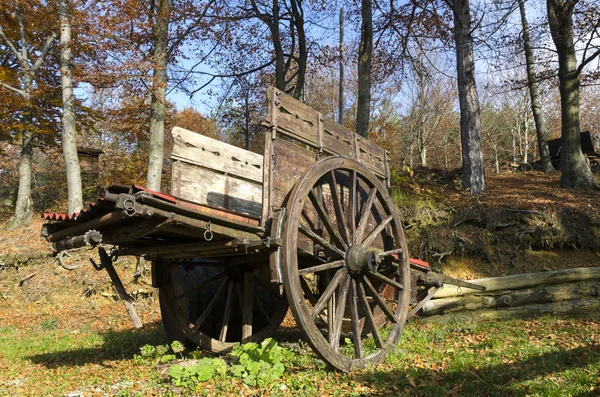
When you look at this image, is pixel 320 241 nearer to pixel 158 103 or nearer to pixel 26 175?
pixel 158 103

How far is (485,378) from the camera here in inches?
162

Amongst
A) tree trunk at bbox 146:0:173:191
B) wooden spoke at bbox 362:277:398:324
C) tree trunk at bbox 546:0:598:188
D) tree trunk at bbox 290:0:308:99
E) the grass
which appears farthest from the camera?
tree trunk at bbox 290:0:308:99

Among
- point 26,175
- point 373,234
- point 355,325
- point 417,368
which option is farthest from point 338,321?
point 26,175

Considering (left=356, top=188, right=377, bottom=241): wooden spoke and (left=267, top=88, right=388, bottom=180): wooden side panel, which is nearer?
(left=267, top=88, right=388, bottom=180): wooden side panel

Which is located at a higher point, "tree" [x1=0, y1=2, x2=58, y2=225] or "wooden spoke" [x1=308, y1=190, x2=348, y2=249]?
"tree" [x1=0, y1=2, x2=58, y2=225]

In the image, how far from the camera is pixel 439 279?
20.3 feet

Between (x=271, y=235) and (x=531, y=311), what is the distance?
5180mm

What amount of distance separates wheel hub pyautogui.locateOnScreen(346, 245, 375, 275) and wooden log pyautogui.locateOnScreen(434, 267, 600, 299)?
3105 millimetres

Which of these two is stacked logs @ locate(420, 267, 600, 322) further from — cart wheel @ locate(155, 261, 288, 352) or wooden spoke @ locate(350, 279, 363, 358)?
wooden spoke @ locate(350, 279, 363, 358)

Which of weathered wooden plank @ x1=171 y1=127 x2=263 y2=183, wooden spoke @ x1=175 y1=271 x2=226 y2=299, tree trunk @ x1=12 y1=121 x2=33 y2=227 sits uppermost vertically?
tree trunk @ x1=12 y1=121 x2=33 y2=227

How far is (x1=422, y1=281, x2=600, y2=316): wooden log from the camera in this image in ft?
23.3

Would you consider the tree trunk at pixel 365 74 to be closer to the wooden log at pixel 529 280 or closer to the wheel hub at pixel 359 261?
the wooden log at pixel 529 280

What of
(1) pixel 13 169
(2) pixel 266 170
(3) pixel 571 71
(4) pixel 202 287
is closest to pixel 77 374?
(4) pixel 202 287

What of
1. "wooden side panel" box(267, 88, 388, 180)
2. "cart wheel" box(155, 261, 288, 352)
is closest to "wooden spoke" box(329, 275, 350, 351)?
"cart wheel" box(155, 261, 288, 352)
